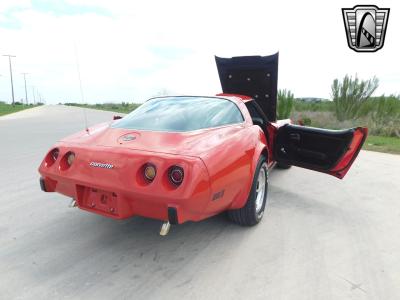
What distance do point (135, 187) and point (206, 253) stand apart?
37.9 inches

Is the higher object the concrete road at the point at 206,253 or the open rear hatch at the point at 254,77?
the open rear hatch at the point at 254,77

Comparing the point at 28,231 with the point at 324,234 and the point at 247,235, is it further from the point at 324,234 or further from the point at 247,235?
the point at 324,234

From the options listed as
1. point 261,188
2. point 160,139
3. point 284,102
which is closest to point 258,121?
point 261,188

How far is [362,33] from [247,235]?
702 cm

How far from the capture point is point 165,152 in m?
2.59

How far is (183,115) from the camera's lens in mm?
3391

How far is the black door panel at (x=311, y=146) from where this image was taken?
449 cm

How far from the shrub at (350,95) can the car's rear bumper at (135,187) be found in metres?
14.3

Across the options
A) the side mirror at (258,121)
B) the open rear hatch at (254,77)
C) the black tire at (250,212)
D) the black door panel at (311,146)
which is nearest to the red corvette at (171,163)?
the black tire at (250,212)

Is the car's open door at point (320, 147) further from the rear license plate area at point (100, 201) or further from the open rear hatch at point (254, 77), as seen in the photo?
the rear license plate area at point (100, 201)

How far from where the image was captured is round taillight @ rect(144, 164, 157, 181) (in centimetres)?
252

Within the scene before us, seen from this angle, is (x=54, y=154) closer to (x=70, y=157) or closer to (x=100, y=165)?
(x=70, y=157)

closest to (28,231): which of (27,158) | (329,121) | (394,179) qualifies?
(27,158)

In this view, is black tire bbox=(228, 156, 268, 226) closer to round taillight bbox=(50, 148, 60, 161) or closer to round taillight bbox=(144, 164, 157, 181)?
round taillight bbox=(144, 164, 157, 181)
